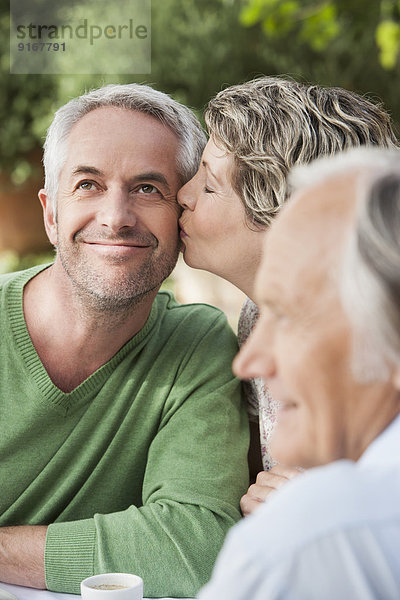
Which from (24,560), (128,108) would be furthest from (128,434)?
(128,108)

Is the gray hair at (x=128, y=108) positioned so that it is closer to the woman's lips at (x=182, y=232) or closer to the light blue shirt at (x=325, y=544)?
the woman's lips at (x=182, y=232)

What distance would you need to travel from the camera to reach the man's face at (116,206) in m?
2.37

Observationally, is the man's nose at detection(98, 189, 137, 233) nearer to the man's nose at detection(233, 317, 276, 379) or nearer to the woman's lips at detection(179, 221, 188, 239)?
the woman's lips at detection(179, 221, 188, 239)

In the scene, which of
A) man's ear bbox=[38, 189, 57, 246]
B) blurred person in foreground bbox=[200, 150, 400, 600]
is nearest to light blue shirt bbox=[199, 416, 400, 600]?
blurred person in foreground bbox=[200, 150, 400, 600]

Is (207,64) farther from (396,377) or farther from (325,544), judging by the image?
(325,544)

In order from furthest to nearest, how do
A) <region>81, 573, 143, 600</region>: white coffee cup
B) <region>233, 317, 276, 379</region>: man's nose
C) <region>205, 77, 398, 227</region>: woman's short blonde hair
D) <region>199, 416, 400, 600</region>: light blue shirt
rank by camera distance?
<region>205, 77, 398, 227</region>: woman's short blonde hair, <region>81, 573, 143, 600</region>: white coffee cup, <region>233, 317, 276, 379</region>: man's nose, <region>199, 416, 400, 600</region>: light blue shirt

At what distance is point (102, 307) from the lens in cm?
242

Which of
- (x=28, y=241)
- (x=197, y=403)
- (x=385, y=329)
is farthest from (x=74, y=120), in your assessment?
(x=28, y=241)

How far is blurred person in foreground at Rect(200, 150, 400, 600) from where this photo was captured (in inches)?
34.4

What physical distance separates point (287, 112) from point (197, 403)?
2.85ft

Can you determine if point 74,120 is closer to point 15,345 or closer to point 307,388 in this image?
point 15,345

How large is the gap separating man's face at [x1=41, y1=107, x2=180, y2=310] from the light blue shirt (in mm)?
1521

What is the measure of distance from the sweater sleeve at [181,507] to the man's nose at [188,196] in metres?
0.45

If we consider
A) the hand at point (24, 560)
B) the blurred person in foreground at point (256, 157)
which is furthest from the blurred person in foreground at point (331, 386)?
the blurred person in foreground at point (256, 157)
